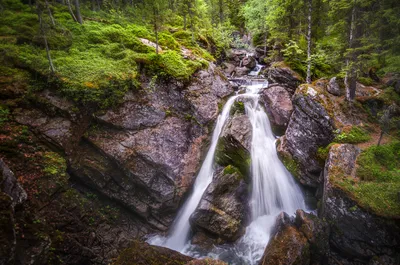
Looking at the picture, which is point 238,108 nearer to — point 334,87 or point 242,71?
point 334,87

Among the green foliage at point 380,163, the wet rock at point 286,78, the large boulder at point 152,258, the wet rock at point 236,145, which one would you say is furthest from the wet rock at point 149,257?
the wet rock at point 286,78

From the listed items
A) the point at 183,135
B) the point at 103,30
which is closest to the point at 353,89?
the point at 183,135

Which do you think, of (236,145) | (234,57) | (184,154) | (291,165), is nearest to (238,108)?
(236,145)

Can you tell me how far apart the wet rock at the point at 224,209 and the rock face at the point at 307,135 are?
12.3 ft

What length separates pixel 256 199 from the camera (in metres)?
11.9

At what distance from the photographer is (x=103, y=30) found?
15.5m

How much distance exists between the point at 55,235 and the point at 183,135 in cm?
786

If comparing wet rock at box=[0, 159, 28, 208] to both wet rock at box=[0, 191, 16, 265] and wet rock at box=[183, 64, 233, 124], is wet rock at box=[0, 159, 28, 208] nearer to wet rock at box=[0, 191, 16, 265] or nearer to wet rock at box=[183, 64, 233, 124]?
wet rock at box=[0, 191, 16, 265]

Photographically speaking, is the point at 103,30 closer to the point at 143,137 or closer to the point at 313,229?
the point at 143,137

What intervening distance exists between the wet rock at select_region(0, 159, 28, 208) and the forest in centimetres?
5

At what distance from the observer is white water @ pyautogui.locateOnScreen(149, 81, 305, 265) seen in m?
10.3

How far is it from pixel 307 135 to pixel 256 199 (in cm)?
494

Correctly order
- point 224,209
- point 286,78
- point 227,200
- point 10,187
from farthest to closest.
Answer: point 286,78 → point 227,200 → point 224,209 → point 10,187

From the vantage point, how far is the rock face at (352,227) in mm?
7758
